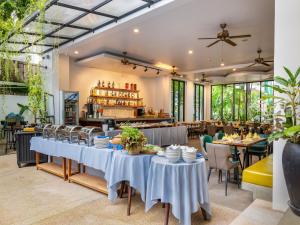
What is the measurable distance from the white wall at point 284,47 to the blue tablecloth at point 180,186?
88cm

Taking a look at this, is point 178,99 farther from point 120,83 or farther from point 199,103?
point 120,83

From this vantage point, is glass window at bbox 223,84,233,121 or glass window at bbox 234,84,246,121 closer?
glass window at bbox 234,84,246,121

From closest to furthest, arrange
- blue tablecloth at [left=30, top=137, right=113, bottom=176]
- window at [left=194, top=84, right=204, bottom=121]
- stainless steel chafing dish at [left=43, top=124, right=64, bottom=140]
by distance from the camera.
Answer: blue tablecloth at [left=30, top=137, right=113, bottom=176] → stainless steel chafing dish at [left=43, top=124, right=64, bottom=140] → window at [left=194, top=84, right=204, bottom=121]

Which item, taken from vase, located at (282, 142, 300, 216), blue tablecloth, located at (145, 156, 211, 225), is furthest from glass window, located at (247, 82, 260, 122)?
vase, located at (282, 142, 300, 216)

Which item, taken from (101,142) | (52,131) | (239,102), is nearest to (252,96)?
(239,102)

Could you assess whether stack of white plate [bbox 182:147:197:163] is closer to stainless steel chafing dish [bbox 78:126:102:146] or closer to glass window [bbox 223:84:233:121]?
stainless steel chafing dish [bbox 78:126:102:146]

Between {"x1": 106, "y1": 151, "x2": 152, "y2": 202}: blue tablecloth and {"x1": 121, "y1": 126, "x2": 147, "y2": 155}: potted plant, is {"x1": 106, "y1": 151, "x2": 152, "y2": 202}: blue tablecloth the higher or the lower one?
the lower one

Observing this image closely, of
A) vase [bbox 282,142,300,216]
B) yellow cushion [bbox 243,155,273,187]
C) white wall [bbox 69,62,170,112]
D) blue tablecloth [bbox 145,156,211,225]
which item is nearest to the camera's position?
vase [bbox 282,142,300,216]

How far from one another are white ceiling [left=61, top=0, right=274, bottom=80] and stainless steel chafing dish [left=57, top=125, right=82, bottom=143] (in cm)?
289

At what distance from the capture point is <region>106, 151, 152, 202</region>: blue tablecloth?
327 centimetres

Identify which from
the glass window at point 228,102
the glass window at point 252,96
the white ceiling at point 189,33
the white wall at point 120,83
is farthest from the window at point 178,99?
the glass window at point 252,96

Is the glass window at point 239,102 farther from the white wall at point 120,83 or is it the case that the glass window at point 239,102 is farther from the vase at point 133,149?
the vase at point 133,149

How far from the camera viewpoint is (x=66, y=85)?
8992mm

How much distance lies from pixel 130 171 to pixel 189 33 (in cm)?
476
